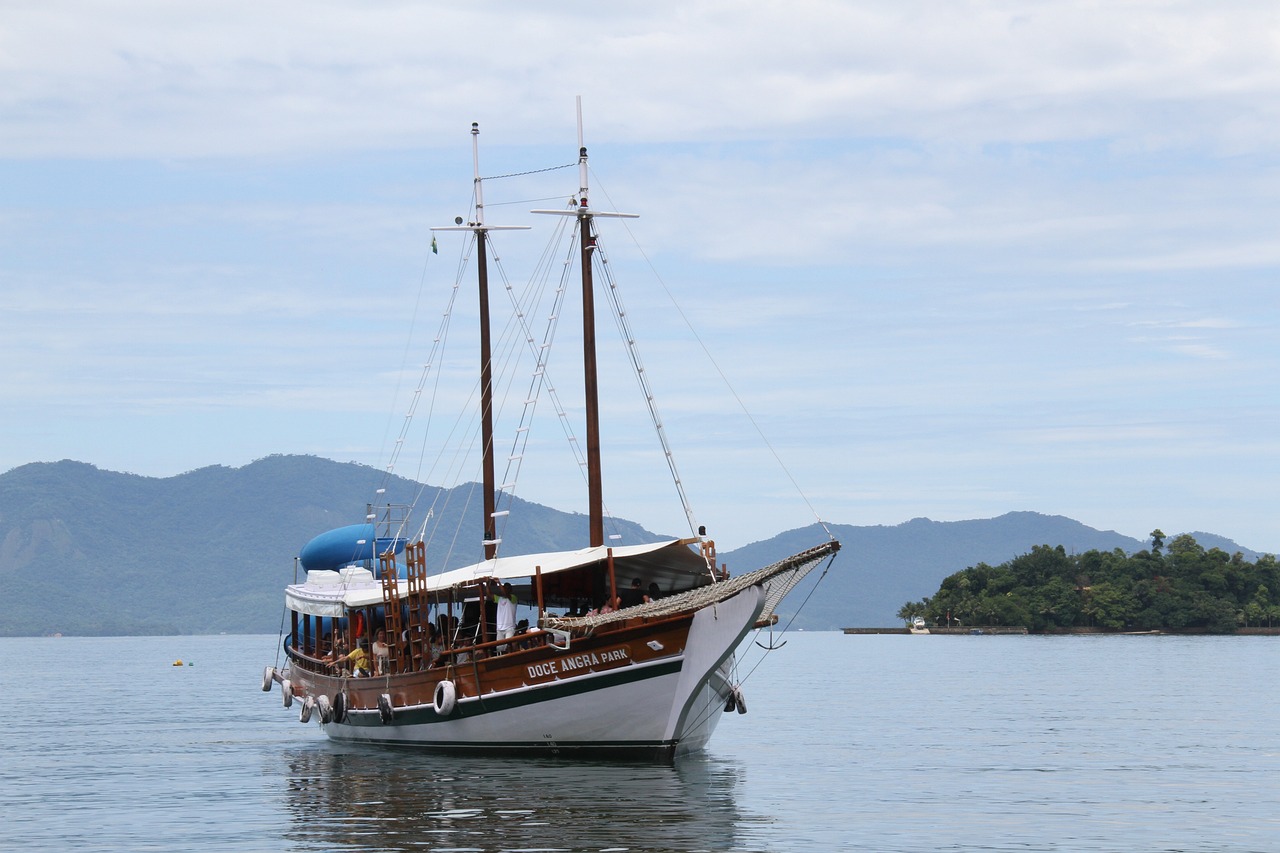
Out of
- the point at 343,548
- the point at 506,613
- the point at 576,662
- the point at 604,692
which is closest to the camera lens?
the point at 576,662

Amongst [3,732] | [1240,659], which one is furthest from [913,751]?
[1240,659]

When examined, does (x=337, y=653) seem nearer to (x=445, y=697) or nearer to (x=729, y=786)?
(x=445, y=697)

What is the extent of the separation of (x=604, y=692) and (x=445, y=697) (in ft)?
16.2

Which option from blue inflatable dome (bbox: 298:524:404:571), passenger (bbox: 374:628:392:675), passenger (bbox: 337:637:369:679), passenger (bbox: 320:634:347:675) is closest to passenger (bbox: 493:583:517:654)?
passenger (bbox: 374:628:392:675)

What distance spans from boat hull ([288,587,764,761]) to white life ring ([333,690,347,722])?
18.9 ft

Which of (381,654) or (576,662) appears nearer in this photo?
(576,662)

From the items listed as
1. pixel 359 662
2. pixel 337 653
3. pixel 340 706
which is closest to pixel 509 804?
pixel 359 662

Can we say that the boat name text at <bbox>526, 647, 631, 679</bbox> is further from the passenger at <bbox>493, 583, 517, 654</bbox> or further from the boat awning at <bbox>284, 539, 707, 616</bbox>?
the boat awning at <bbox>284, 539, 707, 616</bbox>

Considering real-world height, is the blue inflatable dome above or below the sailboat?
above

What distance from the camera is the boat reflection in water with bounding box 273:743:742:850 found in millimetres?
30266

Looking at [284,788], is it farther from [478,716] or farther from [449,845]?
[449,845]

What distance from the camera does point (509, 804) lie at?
34938 mm

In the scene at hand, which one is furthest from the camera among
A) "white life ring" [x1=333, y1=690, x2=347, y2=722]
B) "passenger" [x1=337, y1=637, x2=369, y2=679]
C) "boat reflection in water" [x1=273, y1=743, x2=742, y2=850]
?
"white life ring" [x1=333, y1=690, x2=347, y2=722]

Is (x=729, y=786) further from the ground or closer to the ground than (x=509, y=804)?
closer to the ground
